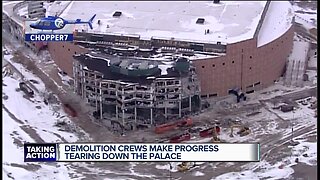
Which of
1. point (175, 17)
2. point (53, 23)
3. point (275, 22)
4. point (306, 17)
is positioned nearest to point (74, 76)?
point (53, 23)

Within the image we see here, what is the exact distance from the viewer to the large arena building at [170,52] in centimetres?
6438

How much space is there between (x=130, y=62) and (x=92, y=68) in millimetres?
3314

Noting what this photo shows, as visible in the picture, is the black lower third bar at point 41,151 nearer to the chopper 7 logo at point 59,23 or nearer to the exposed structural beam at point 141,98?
Result: the exposed structural beam at point 141,98

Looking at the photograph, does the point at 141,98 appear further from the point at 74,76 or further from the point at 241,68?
the point at 241,68

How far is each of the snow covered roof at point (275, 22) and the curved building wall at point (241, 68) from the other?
0.88m

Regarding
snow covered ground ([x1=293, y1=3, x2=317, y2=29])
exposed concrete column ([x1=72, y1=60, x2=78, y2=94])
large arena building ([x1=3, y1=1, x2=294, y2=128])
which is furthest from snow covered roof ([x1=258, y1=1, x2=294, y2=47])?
exposed concrete column ([x1=72, y1=60, x2=78, y2=94])

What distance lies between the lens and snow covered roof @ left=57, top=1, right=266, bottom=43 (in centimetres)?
7188

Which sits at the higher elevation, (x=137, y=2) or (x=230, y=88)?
(x=137, y=2)

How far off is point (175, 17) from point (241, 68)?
33.1ft

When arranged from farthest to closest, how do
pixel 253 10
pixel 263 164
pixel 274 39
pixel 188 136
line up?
pixel 253 10 < pixel 274 39 < pixel 188 136 < pixel 263 164

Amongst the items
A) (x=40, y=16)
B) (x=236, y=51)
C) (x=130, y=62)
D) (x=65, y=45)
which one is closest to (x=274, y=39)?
(x=236, y=51)

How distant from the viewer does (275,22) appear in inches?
3054

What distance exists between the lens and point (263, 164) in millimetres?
57062

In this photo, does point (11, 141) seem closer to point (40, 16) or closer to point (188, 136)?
point (188, 136)
